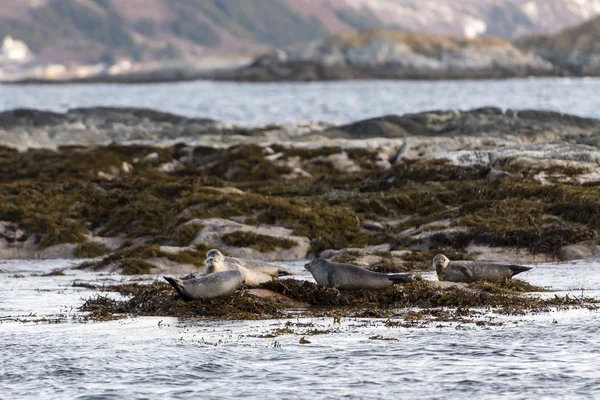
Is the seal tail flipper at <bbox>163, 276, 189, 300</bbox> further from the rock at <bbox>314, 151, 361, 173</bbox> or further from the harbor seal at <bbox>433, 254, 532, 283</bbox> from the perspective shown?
the rock at <bbox>314, 151, 361, 173</bbox>

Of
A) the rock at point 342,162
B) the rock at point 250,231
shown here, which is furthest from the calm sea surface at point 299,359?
the rock at point 342,162

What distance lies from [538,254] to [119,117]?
136ft

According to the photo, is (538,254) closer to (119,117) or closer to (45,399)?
(45,399)

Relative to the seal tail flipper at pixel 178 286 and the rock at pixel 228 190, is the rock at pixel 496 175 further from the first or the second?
the seal tail flipper at pixel 178 286

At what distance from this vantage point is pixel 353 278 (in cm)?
1370

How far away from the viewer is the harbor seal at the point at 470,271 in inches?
570

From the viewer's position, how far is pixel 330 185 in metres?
26.0

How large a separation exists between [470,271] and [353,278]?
179cm

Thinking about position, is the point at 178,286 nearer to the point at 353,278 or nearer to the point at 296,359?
the point at 353,278

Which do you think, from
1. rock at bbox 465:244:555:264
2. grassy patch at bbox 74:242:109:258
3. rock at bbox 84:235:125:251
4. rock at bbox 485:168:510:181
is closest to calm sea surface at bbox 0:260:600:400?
rock at bbox 465:244:555:264

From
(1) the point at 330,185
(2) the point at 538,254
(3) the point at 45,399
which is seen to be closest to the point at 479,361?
(3) the point at 45,399

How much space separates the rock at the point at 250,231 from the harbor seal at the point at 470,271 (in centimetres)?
533

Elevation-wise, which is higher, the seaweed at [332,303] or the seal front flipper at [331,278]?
the seal front flipper at [331,278]

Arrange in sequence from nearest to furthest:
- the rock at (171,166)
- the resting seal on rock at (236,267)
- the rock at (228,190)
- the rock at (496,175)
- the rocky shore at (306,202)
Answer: the resting seal on rock at (236,267)
the rocky shore at (306,202)
the rock at (496,175)
the rock at (228,190)
the rock at (171,166)
